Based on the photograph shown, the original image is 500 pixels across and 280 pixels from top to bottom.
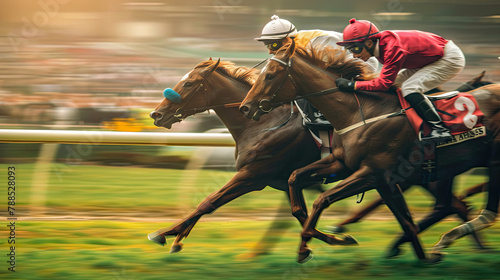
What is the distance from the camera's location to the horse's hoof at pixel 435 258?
4.25 m

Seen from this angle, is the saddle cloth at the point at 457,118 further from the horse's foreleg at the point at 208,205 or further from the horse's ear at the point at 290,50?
the horse's foreleg at the point at 208,205

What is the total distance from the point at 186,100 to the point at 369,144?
137cm

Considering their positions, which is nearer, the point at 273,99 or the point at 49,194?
the point at 273,99

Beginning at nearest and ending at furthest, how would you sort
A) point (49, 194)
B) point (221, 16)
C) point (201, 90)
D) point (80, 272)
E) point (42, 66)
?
point (80, 272) < point (201, 90) < point (49, 194) < point (221, 16) < point (42, 66)

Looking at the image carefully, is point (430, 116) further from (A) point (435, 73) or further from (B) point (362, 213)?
(B) point (362, 213)

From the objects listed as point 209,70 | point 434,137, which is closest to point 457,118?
point 434,137

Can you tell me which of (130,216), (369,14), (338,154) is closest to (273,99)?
(338,154)

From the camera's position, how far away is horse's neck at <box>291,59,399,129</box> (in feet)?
13.8

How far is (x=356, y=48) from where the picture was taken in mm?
Result: 4215

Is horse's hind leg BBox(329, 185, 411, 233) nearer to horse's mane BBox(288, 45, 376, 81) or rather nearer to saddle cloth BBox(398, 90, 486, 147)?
saddle cloth BBox(398, 90, 486, 147)

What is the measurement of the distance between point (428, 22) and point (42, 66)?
4430 millimetres

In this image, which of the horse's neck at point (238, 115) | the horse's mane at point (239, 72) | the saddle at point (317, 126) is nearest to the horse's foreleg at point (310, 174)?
the saddle at point (317, 126)

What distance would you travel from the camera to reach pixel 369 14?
6.68 metres

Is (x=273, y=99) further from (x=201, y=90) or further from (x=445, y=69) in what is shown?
(x=445, y=69)
